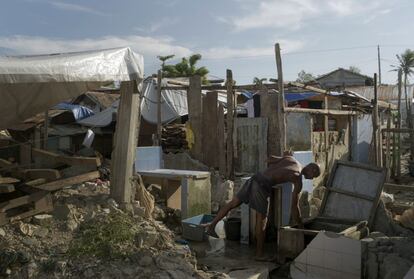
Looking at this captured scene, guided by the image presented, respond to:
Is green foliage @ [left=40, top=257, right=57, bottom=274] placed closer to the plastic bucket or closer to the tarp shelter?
the tarp shelter

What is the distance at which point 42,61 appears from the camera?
5.01 m

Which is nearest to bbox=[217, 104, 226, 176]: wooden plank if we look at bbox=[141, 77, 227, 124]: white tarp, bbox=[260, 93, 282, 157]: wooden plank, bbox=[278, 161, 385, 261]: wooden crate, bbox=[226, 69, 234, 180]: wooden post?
bbox=[226, 69, 234, 180]: wooden post

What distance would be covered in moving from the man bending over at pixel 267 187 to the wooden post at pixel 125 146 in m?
1.70

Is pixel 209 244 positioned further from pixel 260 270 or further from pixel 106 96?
pixel 106 96

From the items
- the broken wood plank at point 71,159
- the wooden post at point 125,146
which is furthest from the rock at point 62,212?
the broken wood plank at point 71,159

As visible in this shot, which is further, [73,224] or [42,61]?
[73,224]

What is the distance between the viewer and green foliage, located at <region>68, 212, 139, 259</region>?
4.99 m

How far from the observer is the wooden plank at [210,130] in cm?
1138

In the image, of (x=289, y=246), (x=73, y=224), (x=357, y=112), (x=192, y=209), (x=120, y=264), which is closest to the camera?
(x=120, y=264)

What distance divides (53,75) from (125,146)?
1.85 metres

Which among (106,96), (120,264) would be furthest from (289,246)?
(106,96)

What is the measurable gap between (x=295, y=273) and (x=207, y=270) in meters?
1.11

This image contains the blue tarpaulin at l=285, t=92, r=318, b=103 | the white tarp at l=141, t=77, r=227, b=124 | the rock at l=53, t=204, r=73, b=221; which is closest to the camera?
the rock at l=53, t=204, r=73, b=221

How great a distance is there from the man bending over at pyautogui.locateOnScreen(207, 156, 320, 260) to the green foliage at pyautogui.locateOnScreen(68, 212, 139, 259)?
1916 millimetres
